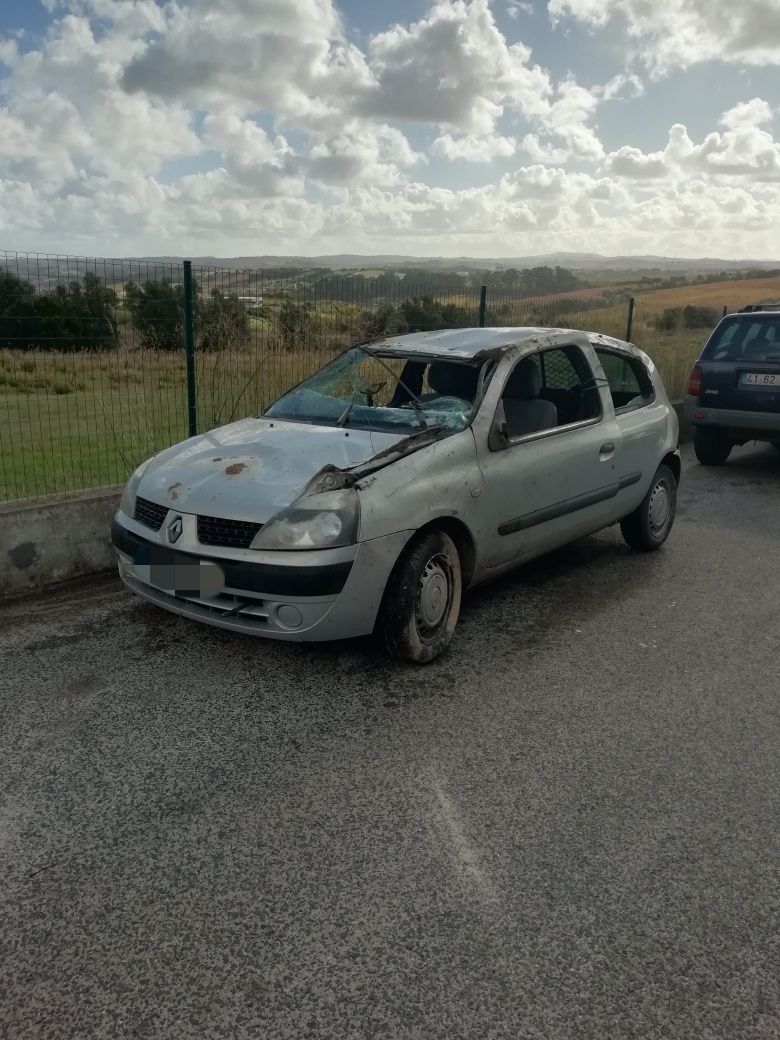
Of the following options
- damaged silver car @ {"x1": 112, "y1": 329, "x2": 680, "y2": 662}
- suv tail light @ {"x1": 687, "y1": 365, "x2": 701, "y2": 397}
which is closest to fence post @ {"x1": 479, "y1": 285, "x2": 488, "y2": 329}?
suv tail light @ {"x1": 687, "y1": 365, "x2": 701, "y2": 397}

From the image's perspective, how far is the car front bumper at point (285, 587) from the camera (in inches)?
151

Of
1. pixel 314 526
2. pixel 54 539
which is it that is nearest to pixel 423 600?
pixel 314 526

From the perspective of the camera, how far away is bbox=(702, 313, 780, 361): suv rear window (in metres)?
9.15

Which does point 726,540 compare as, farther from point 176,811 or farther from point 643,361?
point 176,811

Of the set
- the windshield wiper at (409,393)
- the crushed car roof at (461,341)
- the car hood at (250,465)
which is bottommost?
the car hood at (250,465)

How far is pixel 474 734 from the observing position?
145 inches

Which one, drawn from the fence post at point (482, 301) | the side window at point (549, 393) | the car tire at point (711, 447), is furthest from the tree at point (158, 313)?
the car tire at point (711, 447)

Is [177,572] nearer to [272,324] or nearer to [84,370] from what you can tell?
[84,370]

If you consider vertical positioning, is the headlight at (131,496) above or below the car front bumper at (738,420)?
above

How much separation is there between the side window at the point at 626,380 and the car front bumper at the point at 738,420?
11.2ft

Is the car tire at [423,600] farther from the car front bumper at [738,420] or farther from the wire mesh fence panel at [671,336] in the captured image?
the wire mesh fence panel at [671,336]

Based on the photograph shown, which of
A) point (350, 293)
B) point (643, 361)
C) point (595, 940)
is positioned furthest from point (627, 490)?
point (595, 940)

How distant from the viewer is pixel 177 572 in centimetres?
408

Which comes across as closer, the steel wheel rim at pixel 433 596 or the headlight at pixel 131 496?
the steel wheel rim at pixel 433 596
